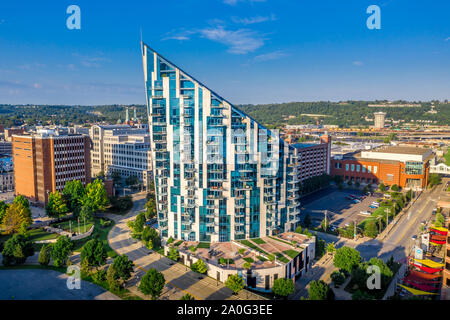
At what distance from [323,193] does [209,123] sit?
6566 centimetres

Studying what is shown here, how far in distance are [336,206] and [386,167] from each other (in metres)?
37.7

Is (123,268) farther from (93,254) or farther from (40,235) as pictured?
(40,235)

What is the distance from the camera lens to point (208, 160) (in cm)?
6038

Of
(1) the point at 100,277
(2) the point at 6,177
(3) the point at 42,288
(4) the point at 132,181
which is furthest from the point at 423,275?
(2) the point at 6,177

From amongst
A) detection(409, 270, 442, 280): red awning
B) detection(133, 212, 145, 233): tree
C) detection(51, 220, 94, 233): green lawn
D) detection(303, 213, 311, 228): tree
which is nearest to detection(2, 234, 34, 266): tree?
detection(51, 220, 94, 233): green lawn

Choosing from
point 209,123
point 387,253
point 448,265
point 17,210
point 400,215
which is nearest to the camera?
point 448,265

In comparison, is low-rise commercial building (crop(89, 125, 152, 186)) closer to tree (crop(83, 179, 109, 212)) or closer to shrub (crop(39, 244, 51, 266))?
tree (crop(83, 179, 109, 212))

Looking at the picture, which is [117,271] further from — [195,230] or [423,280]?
[423,280]

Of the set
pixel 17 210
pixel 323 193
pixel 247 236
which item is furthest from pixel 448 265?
pixel 17 210

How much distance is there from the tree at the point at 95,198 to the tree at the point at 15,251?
24845mm

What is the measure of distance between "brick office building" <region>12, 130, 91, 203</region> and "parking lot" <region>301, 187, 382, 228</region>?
193 ft

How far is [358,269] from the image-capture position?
49219 mm

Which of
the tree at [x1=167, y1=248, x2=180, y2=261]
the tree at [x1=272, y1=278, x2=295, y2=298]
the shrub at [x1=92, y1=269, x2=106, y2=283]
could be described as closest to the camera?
the tree at [x1=272, y1=278, x2=295, y2=298]

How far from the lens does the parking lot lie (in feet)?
276
